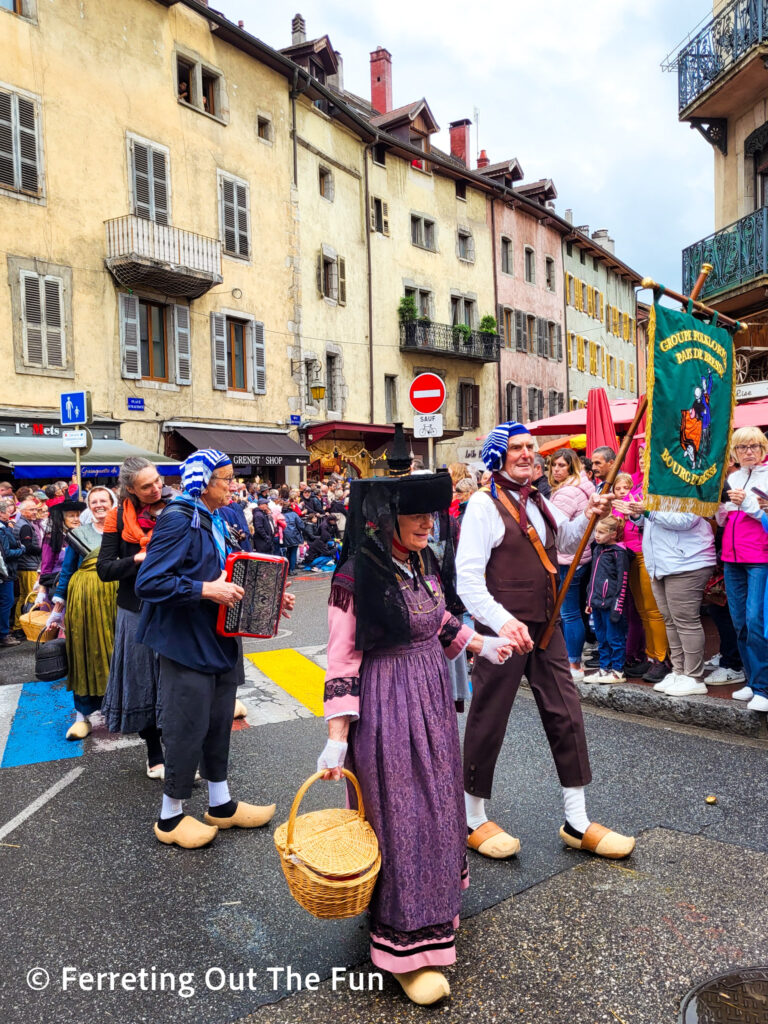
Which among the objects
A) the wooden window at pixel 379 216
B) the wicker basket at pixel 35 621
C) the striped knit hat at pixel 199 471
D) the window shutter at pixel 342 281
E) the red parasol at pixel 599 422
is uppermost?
the wooden window at pixel 379 216

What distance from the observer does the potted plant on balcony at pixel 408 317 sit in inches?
1171

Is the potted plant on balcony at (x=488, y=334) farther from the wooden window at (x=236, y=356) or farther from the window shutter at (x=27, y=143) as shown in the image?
the window shutter at (x=27, y=143)

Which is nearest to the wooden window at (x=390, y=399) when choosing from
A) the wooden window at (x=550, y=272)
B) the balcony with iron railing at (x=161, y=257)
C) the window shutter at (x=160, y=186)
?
the balcony with iron railing at (x=161, y=257)

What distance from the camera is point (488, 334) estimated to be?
33625 mm

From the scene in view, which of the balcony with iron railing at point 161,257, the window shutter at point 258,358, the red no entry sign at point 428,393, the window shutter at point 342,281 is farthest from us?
the window shutter at point 342,281

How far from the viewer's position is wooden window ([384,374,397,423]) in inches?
1162

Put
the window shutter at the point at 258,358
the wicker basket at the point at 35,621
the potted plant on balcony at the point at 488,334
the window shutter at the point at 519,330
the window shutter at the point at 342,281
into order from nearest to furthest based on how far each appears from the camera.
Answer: the wicker basket at the point at 35,621
the window shutter at the point at 258,358
the window shutter at the point at 342,281
the potted plant on balcony at the point at 488,334
the window shutter at the point at 519,330

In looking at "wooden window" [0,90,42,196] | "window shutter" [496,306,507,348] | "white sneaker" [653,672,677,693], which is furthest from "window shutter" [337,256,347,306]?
"white sneaker" [653,672,677,693]

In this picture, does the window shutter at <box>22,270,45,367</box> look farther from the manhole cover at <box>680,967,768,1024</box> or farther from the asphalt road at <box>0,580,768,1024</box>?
the manhole cover at <box>680,967,768,1024</box>

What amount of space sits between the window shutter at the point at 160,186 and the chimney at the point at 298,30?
1177 cm

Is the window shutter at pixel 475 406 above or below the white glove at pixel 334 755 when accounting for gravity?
above

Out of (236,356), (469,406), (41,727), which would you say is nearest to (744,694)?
(41,727)

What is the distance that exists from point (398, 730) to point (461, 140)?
126 ft

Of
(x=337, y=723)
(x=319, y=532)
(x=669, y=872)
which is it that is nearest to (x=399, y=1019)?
(x=337, y=723)
